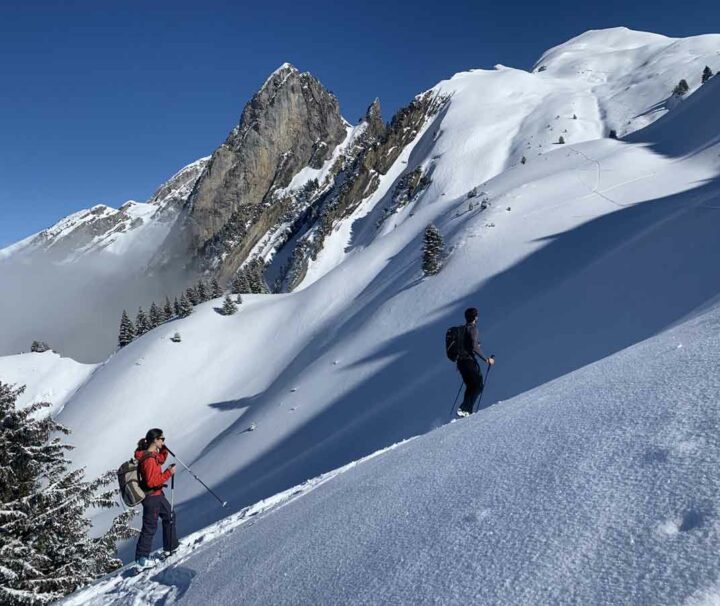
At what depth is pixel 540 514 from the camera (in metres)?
2.96

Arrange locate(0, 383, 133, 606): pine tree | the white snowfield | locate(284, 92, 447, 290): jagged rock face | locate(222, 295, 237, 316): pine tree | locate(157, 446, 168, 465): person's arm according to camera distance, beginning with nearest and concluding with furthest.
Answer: the white snowfield → locate(157, 446, 168, 465): person's arm → locate(0, 383, 133, 606): pine tree → locate(222, 295, 237, 316): pine tree → locate(284, 92, 447, 290): jagged rock face

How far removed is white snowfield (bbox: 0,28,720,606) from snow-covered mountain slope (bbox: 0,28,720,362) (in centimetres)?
1865

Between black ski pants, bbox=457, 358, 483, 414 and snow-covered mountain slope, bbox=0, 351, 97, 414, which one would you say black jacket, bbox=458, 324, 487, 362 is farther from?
snow-covered mountain slope, bbox=0, 351, 97, 414

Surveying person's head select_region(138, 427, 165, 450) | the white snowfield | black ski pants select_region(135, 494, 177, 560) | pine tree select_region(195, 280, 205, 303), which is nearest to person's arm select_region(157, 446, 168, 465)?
person's head select_region(138, 427, 165, 450)

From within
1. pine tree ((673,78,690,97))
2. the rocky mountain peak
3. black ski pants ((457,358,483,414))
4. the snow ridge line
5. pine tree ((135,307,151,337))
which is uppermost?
the rocky mountain peak

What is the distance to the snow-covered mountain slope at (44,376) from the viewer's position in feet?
145

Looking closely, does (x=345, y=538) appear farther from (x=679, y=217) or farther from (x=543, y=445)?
(x=679, y=217)

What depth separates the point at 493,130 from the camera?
241 feet

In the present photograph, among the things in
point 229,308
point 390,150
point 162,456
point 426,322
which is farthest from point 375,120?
point 162,456

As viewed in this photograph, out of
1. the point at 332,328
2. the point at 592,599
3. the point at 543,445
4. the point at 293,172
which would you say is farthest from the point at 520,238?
the point at 293,172

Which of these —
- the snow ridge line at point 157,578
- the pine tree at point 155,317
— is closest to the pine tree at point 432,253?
the snow ridge line at point 157,578

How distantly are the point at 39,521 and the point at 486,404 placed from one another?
420 inches

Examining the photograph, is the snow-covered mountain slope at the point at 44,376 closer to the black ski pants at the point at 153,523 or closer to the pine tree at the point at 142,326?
the pine tree at the point at 142,326

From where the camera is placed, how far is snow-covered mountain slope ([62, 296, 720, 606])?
7.74 feet
